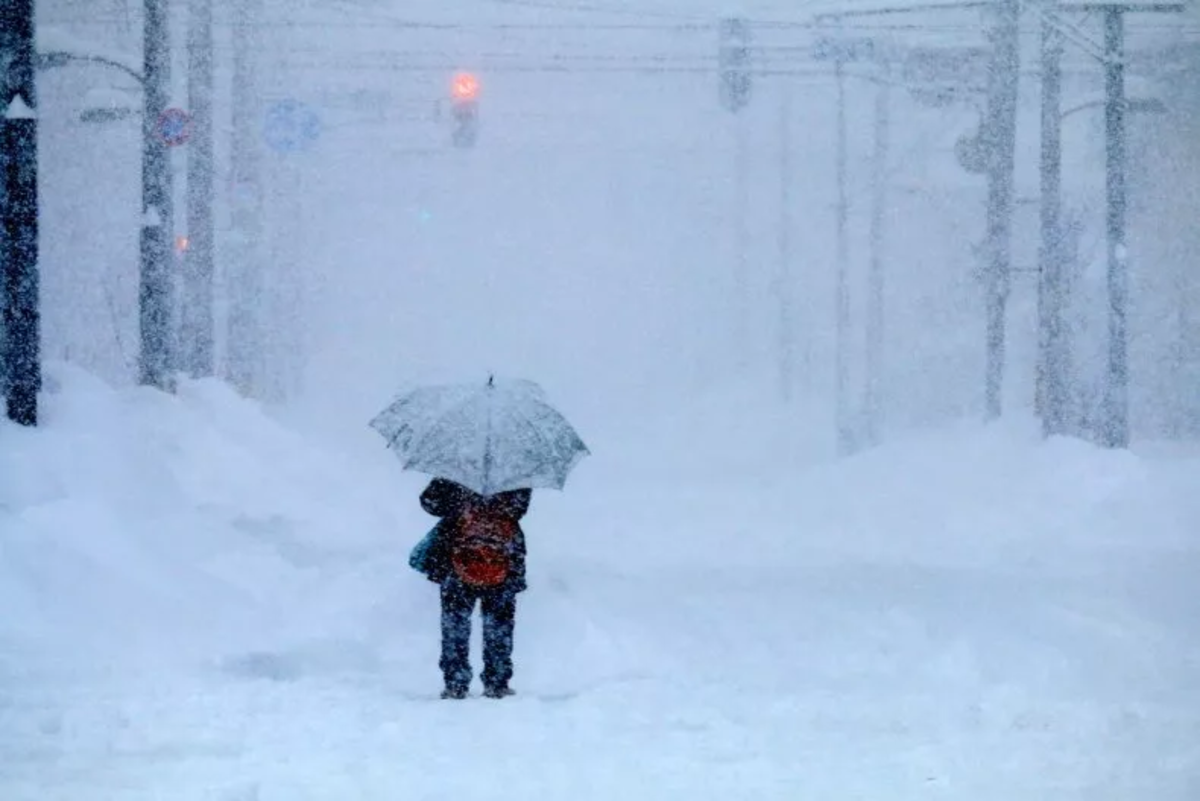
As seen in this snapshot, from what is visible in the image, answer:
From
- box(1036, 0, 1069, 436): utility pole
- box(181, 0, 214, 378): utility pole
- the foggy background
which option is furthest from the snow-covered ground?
the foggy background

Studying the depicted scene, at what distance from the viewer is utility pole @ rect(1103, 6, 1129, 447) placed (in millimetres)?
25359

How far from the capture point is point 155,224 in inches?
783

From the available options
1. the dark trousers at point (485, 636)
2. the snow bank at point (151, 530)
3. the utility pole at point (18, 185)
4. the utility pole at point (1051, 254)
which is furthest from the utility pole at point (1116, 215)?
the dark trousers at point (485, 636)

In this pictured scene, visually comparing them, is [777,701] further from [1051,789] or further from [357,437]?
[357,437]

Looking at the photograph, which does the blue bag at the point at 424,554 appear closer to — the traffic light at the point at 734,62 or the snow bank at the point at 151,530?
the snow bank at the point at 151,530

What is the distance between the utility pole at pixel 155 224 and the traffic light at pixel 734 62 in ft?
22.9

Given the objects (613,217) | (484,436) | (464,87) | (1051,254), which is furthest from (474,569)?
(613,217)

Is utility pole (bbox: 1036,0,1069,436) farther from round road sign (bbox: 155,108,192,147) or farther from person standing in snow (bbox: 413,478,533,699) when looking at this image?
person standing in snow (bbox: 413,478,533,699)

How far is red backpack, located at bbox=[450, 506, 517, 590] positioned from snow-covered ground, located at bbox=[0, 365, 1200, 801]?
0.70 metres

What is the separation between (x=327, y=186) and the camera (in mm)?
84375

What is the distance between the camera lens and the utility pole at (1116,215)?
2536 centimetres

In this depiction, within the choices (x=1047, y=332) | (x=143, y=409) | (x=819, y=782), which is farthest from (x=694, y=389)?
(x=819, y=782)

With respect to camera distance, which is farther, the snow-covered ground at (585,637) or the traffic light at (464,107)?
the traffic light at (464,107)

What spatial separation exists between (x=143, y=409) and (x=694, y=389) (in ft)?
183
